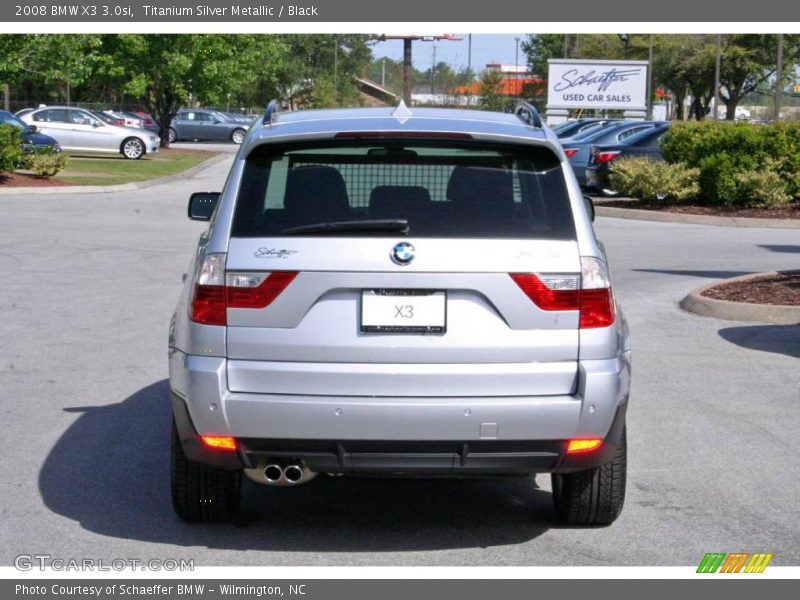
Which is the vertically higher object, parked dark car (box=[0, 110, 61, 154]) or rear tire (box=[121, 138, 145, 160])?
parked dark car (box=[0, 110, 61, 154])

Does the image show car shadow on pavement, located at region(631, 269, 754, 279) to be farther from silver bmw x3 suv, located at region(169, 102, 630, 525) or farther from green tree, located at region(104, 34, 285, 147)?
green tree, located at region(104, 34, 285, 147)

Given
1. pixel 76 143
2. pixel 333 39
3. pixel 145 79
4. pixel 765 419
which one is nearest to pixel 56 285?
pixel 765 419

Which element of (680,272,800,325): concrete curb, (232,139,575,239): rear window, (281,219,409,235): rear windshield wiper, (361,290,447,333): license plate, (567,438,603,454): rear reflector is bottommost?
(680,272,800,325): concrete curb

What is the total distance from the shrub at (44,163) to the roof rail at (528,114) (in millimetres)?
22064

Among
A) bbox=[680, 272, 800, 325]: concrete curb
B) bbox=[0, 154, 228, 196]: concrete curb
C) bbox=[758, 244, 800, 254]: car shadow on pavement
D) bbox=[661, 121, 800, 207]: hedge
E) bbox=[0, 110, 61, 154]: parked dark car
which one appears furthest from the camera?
bbox=[0, 110, 61, 154]: parked dark car

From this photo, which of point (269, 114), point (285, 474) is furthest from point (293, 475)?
point (269, 114)

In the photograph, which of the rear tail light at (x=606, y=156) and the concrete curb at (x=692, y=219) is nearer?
the concrete curb at (x=692, y=219)

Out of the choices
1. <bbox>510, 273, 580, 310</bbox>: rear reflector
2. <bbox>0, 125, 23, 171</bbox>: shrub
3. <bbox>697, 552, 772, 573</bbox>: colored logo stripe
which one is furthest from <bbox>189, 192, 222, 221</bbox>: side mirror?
<bbox>0, 125, 23, 171</bbox>: shrub

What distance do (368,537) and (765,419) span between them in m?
3.32

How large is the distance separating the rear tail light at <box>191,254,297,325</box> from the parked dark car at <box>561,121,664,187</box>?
70.3 ft

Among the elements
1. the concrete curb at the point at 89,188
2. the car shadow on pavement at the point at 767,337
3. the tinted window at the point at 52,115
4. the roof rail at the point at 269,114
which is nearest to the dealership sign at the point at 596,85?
the tinted window at the point at 52,115

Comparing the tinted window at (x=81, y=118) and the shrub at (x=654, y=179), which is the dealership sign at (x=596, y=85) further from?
the shrub at (x=654, y=179)

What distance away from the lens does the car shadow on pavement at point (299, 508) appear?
548 centimetres

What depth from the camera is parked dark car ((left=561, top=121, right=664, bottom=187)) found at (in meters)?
26.4
